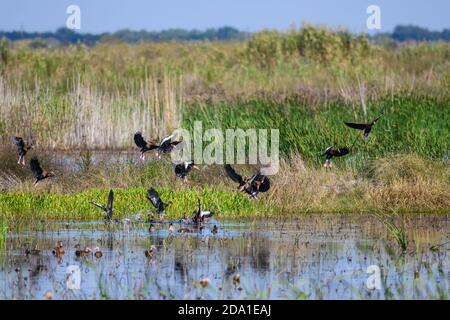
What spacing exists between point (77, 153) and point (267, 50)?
1926 cm

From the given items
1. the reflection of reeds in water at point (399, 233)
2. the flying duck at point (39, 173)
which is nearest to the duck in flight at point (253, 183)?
the reflection of reeds in water at point (399, 233)

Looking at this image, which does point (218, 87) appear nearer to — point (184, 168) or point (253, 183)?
point (184, 168)

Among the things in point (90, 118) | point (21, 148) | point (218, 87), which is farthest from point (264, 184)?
point (218, 87)

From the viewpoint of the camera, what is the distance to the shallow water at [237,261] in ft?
32.6

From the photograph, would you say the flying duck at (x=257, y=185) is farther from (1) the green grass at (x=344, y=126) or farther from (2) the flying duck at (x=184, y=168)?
(1) the green grass at (x=344, y=126)

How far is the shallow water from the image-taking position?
32.6 ft

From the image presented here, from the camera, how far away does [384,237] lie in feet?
42.9

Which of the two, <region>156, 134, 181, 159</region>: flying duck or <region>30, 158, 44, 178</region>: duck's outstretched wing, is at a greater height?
<region>156, 134, 181, 159</region>: flying duck

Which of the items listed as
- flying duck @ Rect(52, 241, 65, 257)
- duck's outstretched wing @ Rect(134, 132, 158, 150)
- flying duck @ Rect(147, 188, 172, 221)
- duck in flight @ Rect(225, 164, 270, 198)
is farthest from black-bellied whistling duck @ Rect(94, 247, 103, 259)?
duck's outstretched wing @ Rect(134, 132, 158, 150)

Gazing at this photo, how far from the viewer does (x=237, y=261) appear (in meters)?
11.5

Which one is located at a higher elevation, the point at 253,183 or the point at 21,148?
the point at 21,148

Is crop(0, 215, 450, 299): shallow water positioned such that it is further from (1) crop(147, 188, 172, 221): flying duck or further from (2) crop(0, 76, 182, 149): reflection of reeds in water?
(2) crop(0, 76, 182, 149): reflection of reeds in water

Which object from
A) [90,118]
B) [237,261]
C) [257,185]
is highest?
[90,118]
